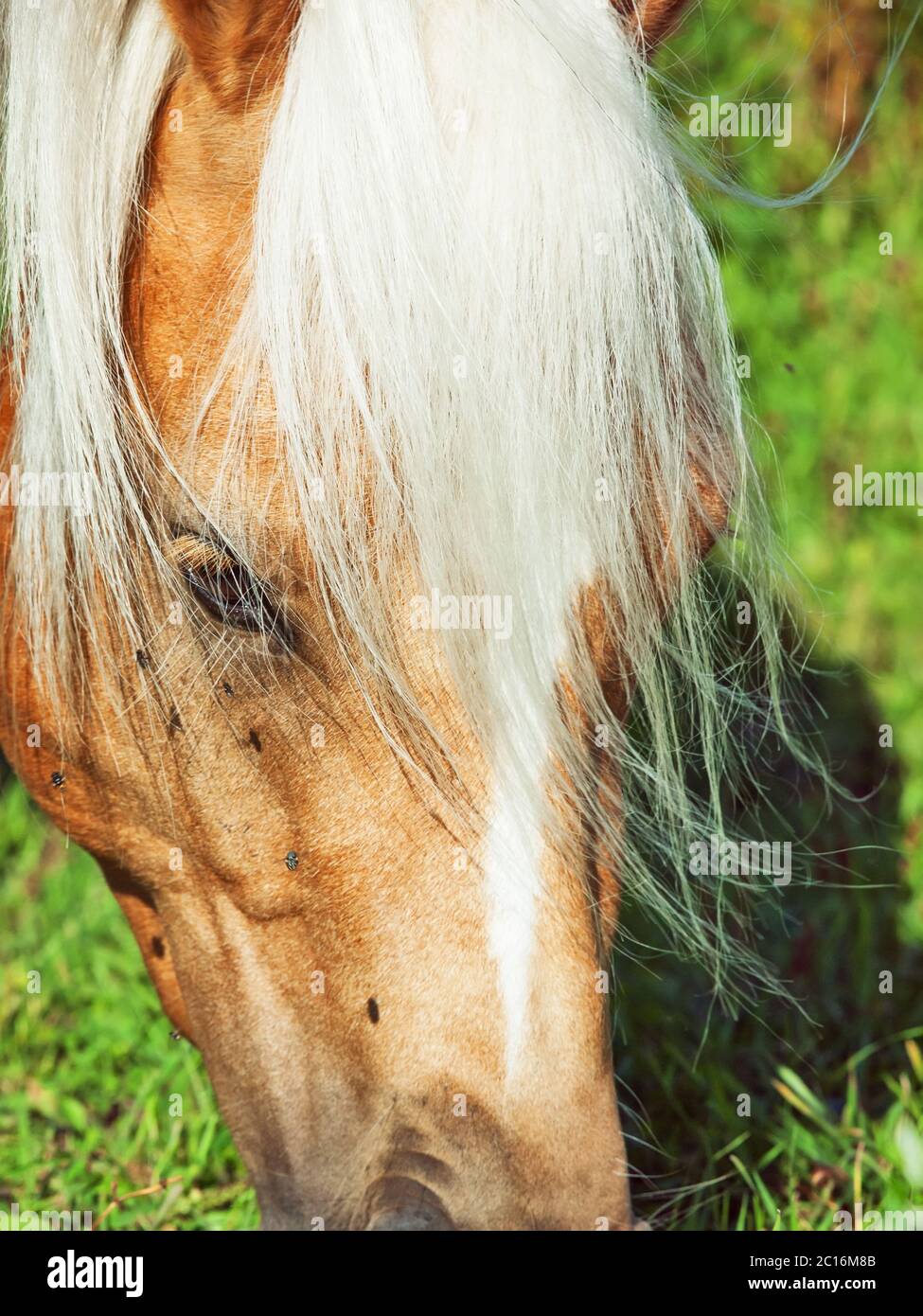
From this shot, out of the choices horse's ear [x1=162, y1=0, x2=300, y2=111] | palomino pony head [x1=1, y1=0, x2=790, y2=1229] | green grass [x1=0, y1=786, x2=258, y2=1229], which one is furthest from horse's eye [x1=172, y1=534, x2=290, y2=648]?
green grass [x1=0, y1=786, x2=258, y2=1229]

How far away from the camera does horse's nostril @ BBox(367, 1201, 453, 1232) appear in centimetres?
107

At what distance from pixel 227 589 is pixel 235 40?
1.60 feet

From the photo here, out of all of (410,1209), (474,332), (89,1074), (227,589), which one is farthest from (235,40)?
(89,1074)

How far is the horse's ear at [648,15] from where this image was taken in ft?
3.98

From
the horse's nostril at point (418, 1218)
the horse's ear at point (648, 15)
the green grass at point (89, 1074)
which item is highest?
the horse's ear at point (648, 15)

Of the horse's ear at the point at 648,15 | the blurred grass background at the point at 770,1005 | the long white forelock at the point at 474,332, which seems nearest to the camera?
the long white forelock at the point at 474,332

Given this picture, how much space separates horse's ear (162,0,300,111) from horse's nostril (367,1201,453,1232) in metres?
0.99

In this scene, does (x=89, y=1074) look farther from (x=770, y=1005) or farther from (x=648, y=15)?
(x=648, y=15)

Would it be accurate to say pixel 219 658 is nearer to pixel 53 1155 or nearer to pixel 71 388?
pixel 71 388

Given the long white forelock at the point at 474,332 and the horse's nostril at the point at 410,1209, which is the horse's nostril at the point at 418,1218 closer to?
the horse's nostril at the point at 410,1209

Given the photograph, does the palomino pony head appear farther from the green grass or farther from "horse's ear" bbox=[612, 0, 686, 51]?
the green grass

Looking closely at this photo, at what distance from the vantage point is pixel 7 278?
128 centimetres

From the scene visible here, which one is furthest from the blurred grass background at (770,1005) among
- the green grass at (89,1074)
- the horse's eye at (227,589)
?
the horse's eye at (227,589)
